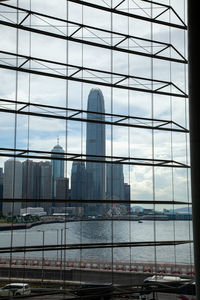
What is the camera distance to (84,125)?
25844mm

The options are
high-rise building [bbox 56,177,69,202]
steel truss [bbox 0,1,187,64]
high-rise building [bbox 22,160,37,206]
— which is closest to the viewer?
steel truss [bbox 0,1,187,64]

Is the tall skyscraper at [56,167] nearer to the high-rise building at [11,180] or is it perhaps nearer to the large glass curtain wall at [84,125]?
the large glass curtain wall at [84,125]

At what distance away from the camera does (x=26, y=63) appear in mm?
24297

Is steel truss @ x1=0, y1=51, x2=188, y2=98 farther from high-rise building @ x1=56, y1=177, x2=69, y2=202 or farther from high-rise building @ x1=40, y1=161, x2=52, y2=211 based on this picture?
high-rise building @ x1=56, y1=177, x2=69, y2=202

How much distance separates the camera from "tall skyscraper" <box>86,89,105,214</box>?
82.3ft

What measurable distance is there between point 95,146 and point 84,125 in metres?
1.83

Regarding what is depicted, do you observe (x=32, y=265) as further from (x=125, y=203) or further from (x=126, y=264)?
(x=125, y=203)

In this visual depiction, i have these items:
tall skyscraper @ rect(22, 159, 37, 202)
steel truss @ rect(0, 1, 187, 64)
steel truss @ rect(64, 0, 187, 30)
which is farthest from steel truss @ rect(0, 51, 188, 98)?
→ tall skyscraper @ rect(22, 159, 37, 202)

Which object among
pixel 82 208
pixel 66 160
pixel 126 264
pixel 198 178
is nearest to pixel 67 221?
pixel 82 208

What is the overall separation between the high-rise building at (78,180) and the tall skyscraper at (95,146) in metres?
0.35

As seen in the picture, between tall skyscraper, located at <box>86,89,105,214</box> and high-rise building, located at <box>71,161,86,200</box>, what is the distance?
35 cm

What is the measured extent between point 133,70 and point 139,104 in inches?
119

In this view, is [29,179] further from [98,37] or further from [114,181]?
[98,37]

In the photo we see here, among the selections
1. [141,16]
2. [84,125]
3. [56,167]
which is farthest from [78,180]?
[141,16]
